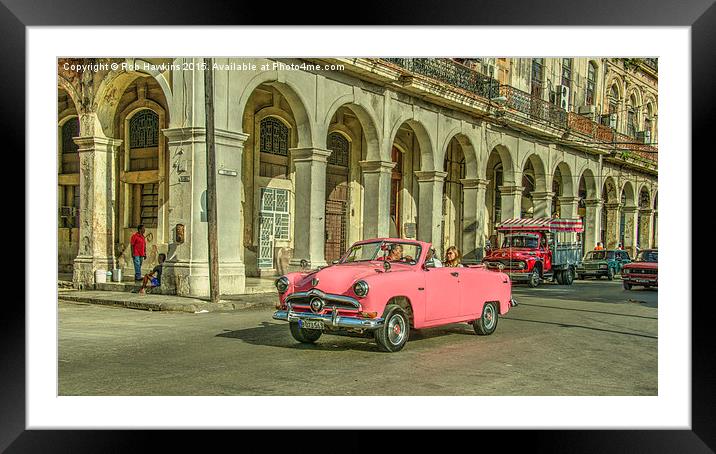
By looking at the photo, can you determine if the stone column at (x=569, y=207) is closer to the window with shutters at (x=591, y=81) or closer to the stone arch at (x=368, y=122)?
the window with shutters at (x=591, y=81)

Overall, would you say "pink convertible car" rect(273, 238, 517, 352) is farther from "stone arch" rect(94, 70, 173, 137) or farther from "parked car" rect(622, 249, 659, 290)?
"parked car" rect(622, 249, 659, 290)

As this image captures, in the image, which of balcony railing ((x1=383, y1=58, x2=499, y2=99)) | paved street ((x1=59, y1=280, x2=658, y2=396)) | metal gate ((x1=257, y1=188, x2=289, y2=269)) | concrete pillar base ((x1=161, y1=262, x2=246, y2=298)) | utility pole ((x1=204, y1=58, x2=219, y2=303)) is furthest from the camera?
balcony railing ((x1=383, y1=58, x2=499, y2=99))

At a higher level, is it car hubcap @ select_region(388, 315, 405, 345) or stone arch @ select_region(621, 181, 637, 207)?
stone arch @ select_region(621, 181, 637, 207)

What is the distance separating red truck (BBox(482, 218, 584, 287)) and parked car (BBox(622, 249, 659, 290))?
8.13 ft

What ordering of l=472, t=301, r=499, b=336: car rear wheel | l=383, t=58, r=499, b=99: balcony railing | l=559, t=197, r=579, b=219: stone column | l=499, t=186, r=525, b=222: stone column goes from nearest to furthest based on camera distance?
l=472, t=301, r=499, b=336: car rear wheel < l=383, t=58, r=499, b=99: balcony railing < l=499, t=186, r=525, b=222: stone column < l=559, t=197, r=579, b=219: stone column

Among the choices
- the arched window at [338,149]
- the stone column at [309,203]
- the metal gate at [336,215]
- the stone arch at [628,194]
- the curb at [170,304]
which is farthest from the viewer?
the stone arch at [628,194]

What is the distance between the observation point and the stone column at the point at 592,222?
28103mm

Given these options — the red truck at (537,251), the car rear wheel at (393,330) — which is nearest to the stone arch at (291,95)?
the red truck at (537,251)

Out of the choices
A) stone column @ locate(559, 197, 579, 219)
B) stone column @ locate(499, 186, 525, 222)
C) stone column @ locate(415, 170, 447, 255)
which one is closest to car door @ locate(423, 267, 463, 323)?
stone column @ locate(415, 170, 447, 255)

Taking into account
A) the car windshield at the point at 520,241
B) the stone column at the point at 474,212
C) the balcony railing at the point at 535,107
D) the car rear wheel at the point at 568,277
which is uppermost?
the balcony railing at the point at 535,107

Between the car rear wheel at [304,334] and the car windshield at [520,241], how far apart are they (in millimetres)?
14339

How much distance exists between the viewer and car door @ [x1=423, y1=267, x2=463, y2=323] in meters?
9.15
